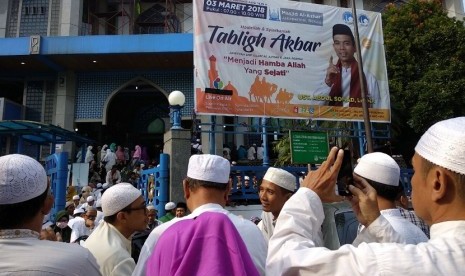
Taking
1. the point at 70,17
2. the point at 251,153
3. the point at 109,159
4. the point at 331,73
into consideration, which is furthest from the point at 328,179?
the point at 70,17

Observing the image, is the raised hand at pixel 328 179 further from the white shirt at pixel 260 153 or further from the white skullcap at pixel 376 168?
the white shirt at pixel 260 153

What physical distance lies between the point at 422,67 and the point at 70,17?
13.8 metres

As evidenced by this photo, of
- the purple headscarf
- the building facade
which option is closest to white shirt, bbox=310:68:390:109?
the building facade

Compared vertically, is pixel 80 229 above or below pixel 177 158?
below

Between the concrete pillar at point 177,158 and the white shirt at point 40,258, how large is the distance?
5.77 metres

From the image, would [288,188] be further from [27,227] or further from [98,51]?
[98,51]

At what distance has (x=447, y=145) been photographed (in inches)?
43.2

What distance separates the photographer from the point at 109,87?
16062 millimetres

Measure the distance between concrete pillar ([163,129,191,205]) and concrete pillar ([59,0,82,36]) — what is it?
11.1m

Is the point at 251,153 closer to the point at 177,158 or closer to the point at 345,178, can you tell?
the point at 177,158

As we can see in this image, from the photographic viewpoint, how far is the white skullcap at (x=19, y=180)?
147 cm

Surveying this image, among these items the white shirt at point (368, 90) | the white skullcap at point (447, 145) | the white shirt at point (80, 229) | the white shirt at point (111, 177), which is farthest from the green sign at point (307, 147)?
the white skullcap at point (447, 145)

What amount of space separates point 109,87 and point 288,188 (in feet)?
46.1

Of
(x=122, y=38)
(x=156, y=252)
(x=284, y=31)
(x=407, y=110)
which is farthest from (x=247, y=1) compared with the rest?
(x=156, y=252)
